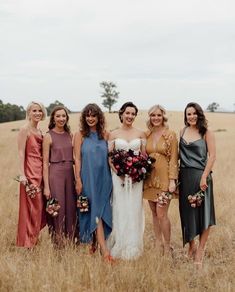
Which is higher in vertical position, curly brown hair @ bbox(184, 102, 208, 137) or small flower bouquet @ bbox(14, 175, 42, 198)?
curly brown hair @ bbox(184, 102, 208, 137)

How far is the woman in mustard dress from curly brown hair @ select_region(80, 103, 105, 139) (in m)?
0.68

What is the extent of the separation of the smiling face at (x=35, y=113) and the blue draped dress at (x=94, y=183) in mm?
814

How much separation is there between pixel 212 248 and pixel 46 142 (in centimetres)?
301

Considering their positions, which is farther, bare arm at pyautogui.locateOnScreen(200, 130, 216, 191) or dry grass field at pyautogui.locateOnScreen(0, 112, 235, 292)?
bare arm at pyautogui.locateOnScreen(200, 130, 216, 191)

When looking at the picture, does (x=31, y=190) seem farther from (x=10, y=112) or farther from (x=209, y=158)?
(x=10, y=112)

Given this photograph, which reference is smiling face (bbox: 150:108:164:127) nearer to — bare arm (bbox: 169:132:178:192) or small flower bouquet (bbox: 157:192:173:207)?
bare arm (bbox: 169:132:178:192)

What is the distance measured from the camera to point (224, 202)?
34.7 feet

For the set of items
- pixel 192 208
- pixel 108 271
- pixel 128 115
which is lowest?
pixel 108 271

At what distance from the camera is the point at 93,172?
260 inches

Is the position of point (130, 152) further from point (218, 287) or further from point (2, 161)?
point (2, 161)

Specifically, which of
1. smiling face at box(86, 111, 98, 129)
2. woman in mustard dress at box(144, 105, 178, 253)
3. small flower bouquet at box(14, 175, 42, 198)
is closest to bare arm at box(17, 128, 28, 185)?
small flower bouquet at box(14, 175, 42, 198)

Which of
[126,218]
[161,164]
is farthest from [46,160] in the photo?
[161,164]

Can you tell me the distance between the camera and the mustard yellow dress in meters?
6.54

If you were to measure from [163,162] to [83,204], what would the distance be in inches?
49.7
